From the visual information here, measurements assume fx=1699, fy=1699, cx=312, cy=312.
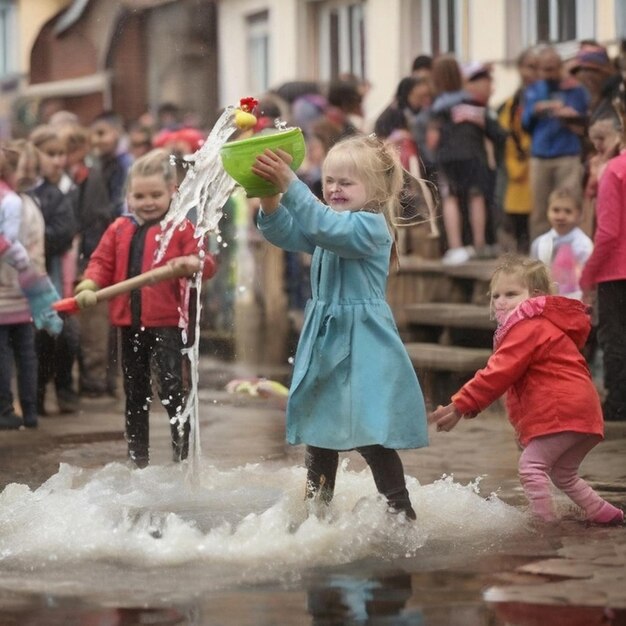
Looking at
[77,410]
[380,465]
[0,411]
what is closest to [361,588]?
[380,465]

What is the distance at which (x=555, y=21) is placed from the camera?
16.8m

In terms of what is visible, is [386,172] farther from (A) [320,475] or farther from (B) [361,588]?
(B) [361,588]

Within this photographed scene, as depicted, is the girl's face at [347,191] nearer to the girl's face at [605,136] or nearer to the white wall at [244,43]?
the girl's face at [605,136]

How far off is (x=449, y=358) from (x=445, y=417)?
5179mm

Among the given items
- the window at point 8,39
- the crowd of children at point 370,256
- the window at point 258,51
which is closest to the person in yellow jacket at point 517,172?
the crowd of children at point 370,256

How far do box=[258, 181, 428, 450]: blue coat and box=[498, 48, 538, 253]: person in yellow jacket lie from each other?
23.7 ft

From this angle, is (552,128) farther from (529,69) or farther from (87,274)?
(87,274)

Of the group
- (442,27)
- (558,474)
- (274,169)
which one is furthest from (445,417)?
(442,27)

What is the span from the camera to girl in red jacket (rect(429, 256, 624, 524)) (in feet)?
21.8

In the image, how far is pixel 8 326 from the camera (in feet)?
34.6

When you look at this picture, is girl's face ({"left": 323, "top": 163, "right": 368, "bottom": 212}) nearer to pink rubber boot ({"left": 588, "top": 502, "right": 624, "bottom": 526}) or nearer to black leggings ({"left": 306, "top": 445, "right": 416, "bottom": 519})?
black leggings ({"left": 306, "top": 445, "right": 416, "bottom": 519})

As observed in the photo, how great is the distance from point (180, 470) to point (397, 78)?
11529mm

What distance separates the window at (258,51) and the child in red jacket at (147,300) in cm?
1439

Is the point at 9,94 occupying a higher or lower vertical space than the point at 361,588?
higher
